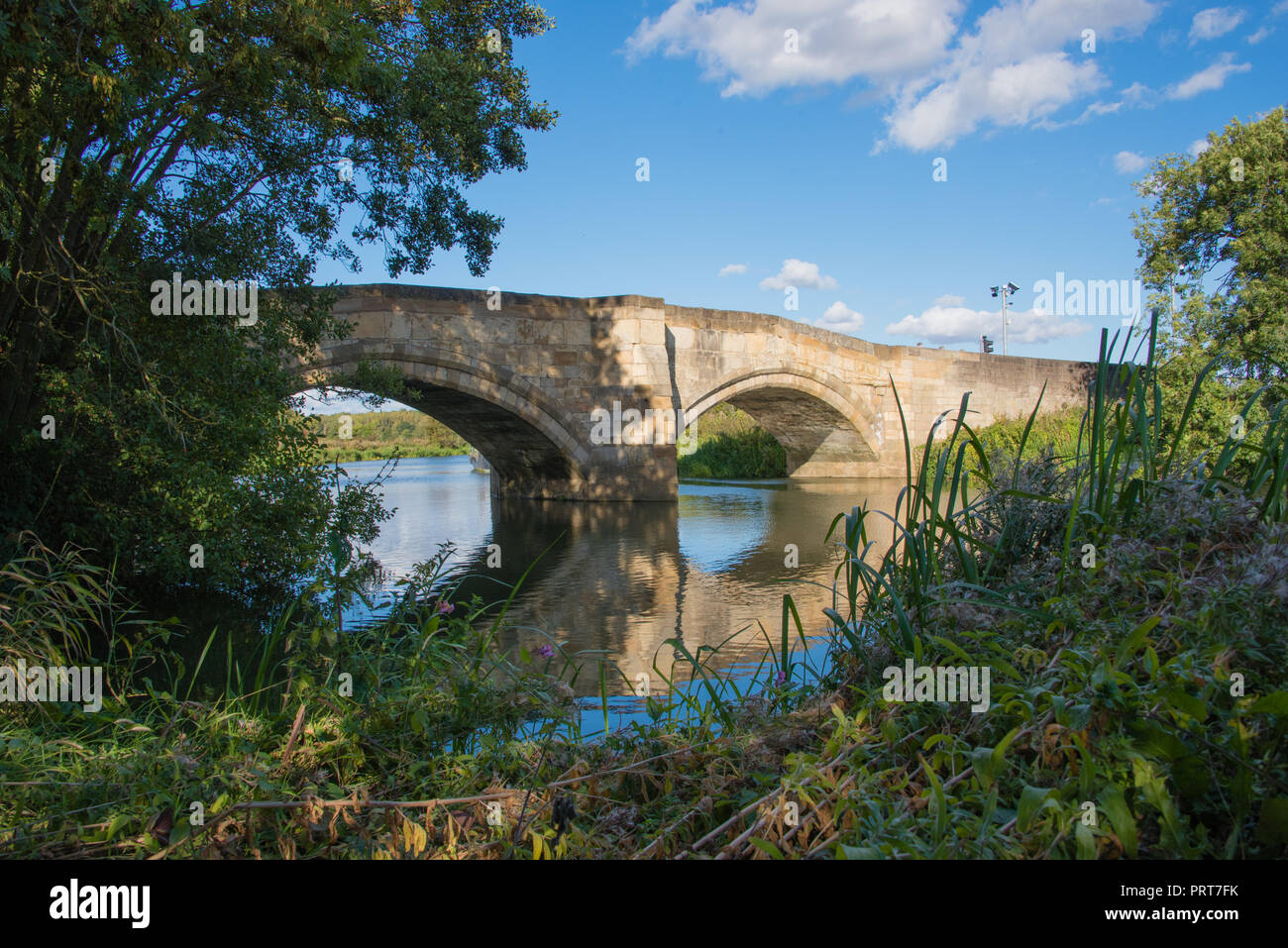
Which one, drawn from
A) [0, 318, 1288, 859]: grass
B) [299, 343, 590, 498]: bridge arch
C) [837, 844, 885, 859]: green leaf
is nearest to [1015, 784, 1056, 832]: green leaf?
[0, 318, 1288, 859]: grass

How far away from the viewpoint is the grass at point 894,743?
→ 1457 mm

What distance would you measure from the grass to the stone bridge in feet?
26.4

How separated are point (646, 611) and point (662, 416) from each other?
29.1 ft

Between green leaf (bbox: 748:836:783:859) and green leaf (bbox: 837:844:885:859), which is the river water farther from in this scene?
green leaf (bbox: 837:844:885:859)

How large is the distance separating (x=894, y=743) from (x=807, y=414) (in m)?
18.5

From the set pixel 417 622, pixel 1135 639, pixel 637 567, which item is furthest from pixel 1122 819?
pixel 637 567

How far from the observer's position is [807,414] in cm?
1989

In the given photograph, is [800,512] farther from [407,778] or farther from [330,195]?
[407,778]

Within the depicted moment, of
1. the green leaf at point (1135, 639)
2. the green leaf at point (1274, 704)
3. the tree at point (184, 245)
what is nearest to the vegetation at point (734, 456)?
the tree at point (184, 245)

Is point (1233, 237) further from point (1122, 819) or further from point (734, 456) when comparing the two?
point (1122, 819)

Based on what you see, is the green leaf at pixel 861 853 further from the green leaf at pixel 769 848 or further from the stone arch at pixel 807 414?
the stone arch at pixel 807 414

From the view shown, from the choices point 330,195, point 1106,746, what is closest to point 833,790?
point 1106,746

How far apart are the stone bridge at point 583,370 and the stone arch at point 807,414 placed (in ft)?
0.16

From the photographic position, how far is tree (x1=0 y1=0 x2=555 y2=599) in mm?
3838
